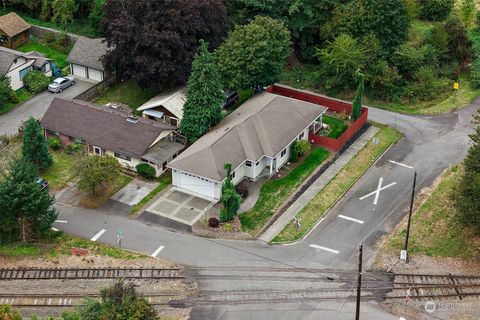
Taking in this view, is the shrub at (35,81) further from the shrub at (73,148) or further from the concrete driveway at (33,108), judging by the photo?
the shrub at (73,148)

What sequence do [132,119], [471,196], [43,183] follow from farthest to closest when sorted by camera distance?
1. [132,119]
2. [43,183]
3. [471,196]

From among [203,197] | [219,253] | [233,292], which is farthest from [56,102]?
[233,292]

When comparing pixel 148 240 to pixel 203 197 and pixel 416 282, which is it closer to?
pixel 203 197

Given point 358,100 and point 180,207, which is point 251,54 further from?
point 180,207

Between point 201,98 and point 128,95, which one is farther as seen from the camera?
point 128,95

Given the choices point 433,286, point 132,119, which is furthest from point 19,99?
point 433,286

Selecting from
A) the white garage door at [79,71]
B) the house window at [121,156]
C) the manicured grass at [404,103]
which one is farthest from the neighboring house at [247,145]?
the white garage door at [79,71]
